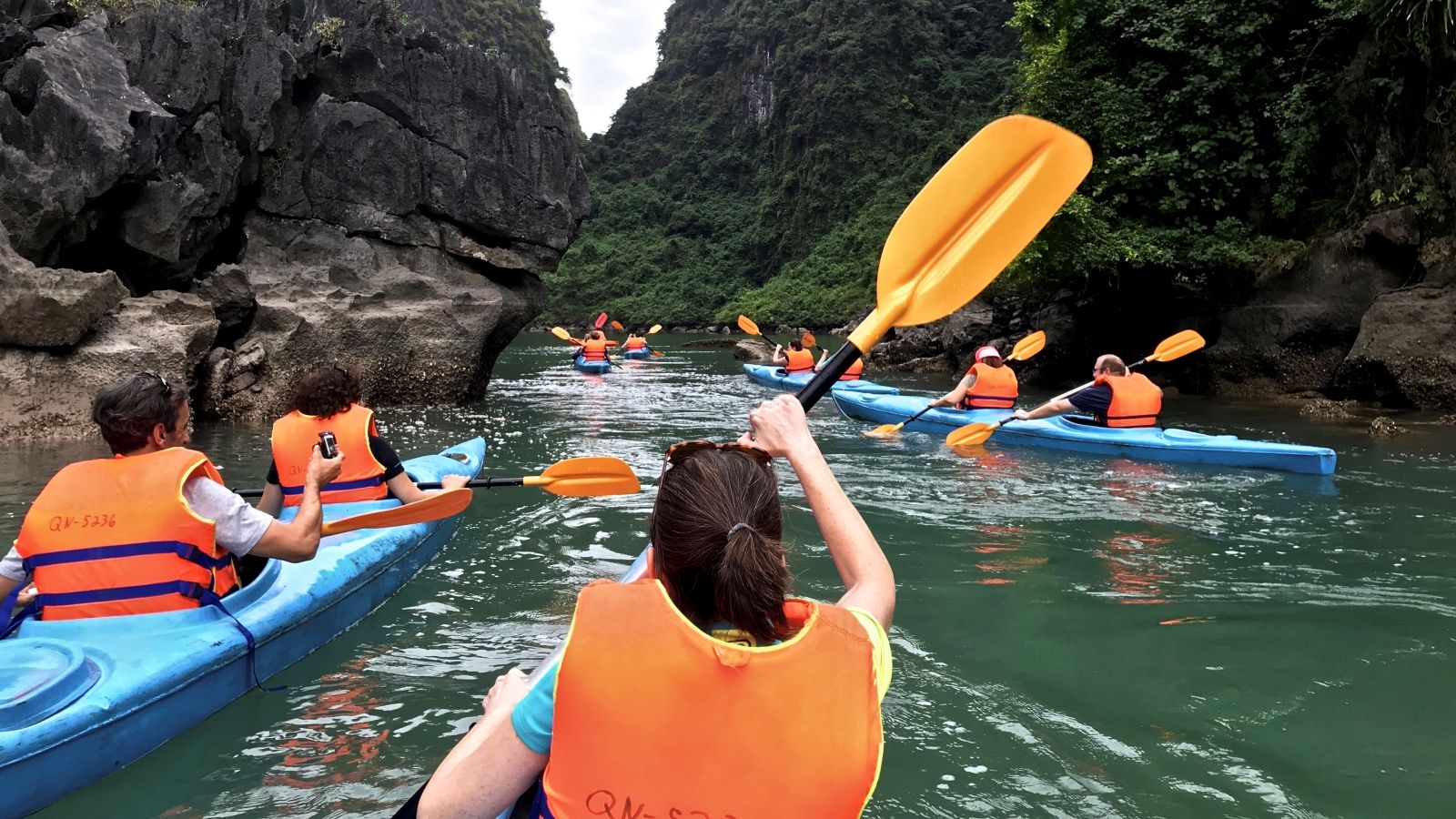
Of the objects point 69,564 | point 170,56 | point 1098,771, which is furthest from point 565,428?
point 1098,771

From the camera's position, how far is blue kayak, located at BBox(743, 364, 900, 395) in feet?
37.8

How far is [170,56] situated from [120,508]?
32.3 ft

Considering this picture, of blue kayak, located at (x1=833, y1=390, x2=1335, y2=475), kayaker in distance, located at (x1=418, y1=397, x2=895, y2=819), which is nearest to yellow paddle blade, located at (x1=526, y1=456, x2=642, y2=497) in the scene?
kayaker in distance, located at (x1=418, y1=397, x2=895, y2=819)

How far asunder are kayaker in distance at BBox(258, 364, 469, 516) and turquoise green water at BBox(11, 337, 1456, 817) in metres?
0.55

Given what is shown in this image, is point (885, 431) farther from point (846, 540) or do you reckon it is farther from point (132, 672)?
point (846, 540)

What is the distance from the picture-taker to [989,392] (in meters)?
8.98

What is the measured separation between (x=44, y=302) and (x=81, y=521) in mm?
6710

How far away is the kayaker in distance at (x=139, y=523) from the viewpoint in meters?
2.75

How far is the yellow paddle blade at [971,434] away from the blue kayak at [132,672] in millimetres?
5090

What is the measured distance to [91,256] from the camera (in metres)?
10.0

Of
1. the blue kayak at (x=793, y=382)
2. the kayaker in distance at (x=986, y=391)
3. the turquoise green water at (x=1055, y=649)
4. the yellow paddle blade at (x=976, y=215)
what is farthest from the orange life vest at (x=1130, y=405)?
the yellow paddle blade at (x=976, y=215)

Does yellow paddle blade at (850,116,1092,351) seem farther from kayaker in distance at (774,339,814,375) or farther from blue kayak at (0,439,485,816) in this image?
kayaker in distance at (774,339,814,375)

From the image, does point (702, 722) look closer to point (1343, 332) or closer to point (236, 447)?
point (236, 447)

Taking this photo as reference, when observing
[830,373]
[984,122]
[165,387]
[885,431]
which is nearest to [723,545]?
[830,373]
